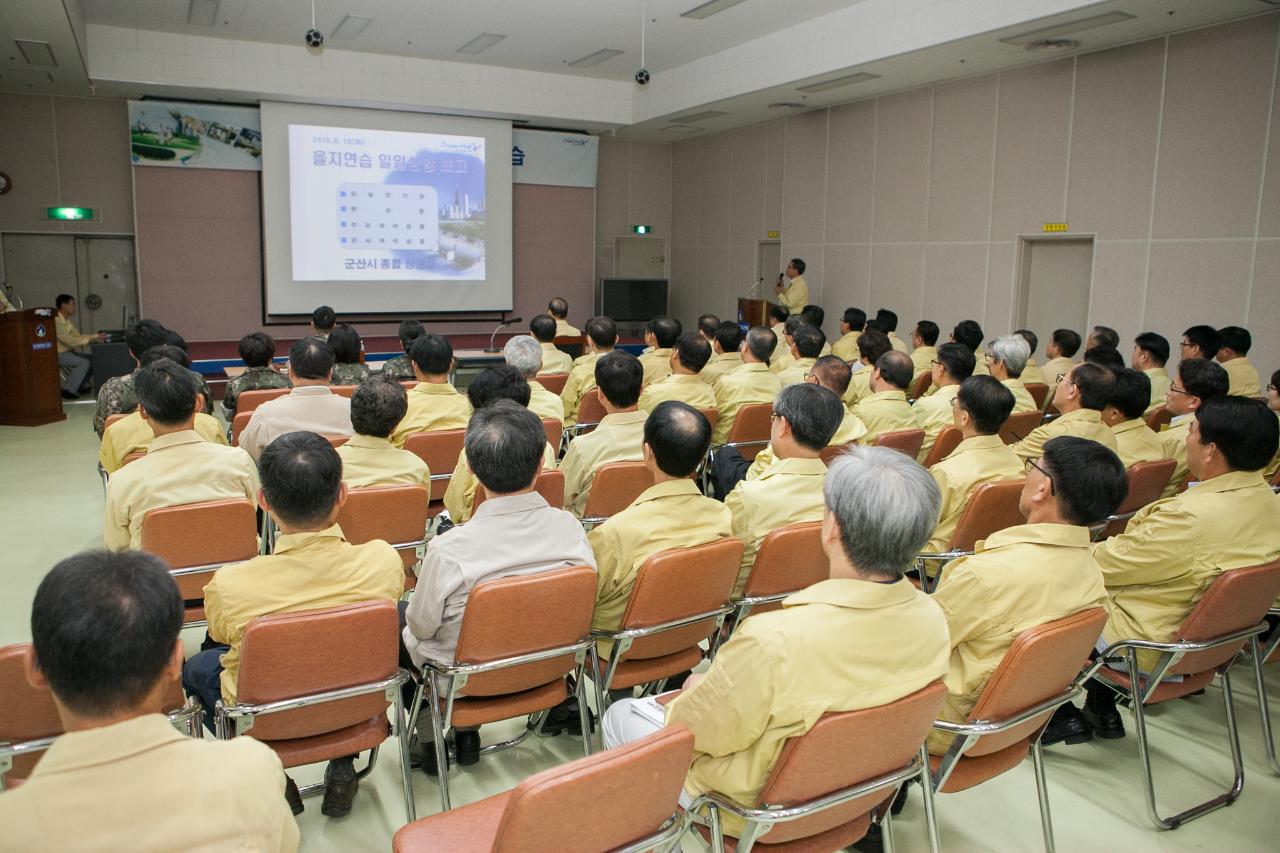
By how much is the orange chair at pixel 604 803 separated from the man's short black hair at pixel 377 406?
2038 millimetres

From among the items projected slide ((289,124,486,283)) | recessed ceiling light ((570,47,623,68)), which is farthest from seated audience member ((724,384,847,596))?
projected slide ((289,124,486,283))

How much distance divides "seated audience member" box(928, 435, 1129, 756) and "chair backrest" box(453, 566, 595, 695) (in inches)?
38.3

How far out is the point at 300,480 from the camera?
225 centimetres

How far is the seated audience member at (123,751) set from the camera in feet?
3.83

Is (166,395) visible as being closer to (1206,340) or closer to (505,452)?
(505,452)

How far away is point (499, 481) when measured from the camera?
2590 mm

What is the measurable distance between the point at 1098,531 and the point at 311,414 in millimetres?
3986

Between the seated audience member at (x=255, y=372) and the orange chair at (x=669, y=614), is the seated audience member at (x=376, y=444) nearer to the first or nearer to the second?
the orange chair at (x=669, y=614)

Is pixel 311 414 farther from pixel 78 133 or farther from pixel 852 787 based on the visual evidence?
pixel 78 133

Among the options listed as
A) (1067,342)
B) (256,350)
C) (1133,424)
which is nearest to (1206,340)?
(1067,342)

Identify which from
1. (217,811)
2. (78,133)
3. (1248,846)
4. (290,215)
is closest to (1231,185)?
(1248,846)

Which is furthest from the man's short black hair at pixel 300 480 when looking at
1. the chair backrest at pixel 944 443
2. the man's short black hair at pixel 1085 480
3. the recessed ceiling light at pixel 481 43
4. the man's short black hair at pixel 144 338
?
the recessed ceiling light at pixel 481 43

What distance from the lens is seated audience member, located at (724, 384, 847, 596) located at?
121 inches

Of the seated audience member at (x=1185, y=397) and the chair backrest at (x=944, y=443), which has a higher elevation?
the seated audience member at (x=1185, y=397)
